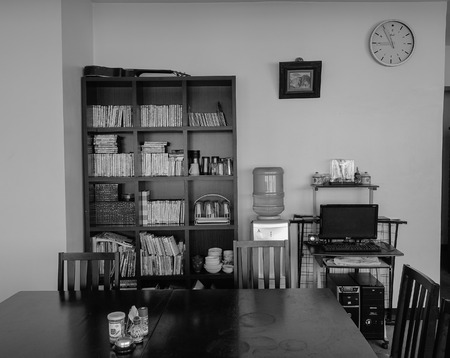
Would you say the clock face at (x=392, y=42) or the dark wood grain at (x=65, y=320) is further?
the clock face at (x=392, y=42)

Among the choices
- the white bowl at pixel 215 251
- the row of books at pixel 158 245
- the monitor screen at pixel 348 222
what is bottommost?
the white bowl at pixel 215 251

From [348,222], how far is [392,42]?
1701 mm

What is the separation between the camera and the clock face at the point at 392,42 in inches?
149

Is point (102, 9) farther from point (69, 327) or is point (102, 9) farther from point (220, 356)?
point (220, 356)

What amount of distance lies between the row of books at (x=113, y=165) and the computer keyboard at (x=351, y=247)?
1.80 m

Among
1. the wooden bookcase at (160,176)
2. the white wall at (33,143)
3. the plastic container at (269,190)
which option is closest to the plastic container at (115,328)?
the white wall at (33,143)

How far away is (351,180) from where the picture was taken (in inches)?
146

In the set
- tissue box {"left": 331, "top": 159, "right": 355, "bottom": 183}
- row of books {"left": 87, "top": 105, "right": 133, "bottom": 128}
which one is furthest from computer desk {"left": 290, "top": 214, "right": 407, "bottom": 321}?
row of books {"left": 87, "top": 105, "right": 133, "bottom": 128}

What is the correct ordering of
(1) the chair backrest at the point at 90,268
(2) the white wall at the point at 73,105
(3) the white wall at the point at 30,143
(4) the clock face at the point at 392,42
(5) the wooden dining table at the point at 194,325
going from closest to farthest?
(5) the wooden dining table at the point at 194,325 < (1) the chair backrest at the point at 90,268 < (3) the white wall at the point at 30,143 < (2) the white wall at the point at 73,105 < (4) the clock face at the point at 392,42

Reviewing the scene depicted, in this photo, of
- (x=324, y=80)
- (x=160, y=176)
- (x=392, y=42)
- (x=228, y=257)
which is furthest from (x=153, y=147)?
(x=392, y=42)

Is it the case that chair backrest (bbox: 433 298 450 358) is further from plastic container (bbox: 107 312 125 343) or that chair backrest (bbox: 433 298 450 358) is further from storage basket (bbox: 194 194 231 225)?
storage basket (bbox: 194 194 231 225)

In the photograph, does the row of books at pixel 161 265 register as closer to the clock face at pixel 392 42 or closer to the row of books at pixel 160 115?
the row of books at pixel 160 115

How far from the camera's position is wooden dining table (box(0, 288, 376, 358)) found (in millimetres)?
1576

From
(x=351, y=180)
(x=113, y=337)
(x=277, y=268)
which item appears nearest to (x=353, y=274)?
(x=351, y=180)
